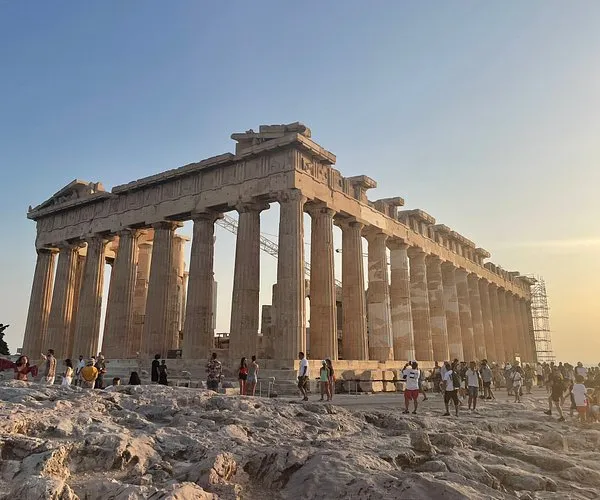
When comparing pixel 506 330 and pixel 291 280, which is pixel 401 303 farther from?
pixel 506 330

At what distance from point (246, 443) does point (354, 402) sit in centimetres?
1053

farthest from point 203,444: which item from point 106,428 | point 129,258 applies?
point 129,258

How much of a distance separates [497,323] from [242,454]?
43.4 m

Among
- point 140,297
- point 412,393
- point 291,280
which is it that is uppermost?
point 140,297

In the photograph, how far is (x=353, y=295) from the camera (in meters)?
26.6

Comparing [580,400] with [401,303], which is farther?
[401,303]

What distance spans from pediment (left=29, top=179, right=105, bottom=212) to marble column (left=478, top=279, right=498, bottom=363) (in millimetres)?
31066

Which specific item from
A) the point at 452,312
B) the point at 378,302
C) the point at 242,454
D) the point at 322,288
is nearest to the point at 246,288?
the point at 322,288

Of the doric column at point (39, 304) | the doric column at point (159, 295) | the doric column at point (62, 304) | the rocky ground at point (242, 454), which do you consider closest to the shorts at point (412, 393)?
the rocky ground at point (242, 454)

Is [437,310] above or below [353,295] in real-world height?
above

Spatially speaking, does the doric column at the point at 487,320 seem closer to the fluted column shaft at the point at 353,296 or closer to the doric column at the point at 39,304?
the fluted column shaft at the point at 353,296

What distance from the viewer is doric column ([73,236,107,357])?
3028cm

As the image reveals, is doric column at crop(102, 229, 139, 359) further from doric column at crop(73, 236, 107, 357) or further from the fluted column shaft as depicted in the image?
the fluted column shaft

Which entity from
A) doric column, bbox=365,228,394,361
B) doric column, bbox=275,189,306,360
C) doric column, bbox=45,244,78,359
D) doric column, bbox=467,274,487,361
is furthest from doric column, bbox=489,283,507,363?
doric column, bbox=45,244,78,359
